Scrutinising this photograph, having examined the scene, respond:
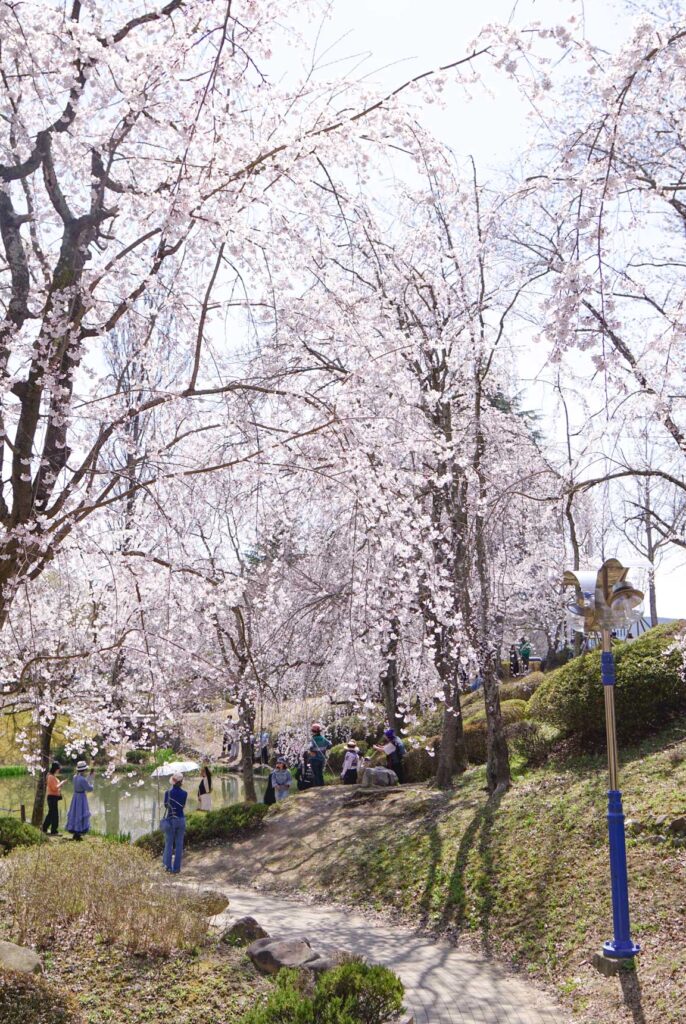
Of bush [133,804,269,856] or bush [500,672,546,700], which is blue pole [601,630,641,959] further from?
bush [500,672,546,700]

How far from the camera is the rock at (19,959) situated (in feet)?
19.0

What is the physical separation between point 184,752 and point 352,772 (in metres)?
10.1

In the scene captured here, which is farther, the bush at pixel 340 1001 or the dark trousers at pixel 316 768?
the dark trousers at pixel 316 768

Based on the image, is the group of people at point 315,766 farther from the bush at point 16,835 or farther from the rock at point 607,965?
the rock at point 607,965

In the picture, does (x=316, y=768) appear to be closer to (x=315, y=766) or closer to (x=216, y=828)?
(x=315, y=766)

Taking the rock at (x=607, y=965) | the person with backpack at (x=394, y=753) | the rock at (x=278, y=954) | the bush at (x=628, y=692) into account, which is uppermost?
the bush at (x=628, y=692)

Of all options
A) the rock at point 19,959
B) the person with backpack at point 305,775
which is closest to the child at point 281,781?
the person with backpack at point 305,775

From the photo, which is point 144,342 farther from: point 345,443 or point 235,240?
point 345,443

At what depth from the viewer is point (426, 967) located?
7.88 m

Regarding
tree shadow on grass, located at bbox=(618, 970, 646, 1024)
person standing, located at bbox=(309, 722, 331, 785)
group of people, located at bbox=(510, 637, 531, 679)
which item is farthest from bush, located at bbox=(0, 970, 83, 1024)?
group of people, located at bbox=(510, 637, 531, 679)

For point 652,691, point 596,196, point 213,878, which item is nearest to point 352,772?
point 213,878

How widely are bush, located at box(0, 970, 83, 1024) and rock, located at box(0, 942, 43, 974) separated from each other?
16cm

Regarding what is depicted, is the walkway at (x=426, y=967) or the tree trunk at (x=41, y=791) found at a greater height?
the tree trunk at (x=41, y=791)

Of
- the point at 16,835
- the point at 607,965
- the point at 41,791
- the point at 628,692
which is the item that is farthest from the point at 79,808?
the point at 607,965
